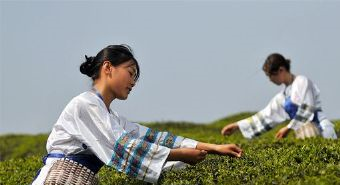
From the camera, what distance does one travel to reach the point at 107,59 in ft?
21.6

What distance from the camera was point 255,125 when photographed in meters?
14.2

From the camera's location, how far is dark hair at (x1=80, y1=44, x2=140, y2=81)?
6.59 meters

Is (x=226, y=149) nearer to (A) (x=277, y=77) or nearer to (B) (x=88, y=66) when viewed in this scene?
(B) (x=88, y=66)

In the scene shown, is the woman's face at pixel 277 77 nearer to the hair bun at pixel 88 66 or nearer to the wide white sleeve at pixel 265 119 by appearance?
the wide white sleeve at pixel 265 119

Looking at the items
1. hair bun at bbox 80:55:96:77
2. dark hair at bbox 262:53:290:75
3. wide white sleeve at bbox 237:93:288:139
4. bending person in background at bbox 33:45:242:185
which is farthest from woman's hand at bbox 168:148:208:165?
wide white sleeve at bbox 237:93:288:139

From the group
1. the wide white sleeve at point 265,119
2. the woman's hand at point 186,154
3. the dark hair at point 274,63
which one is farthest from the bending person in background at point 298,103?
the woman's hand at point 186,154

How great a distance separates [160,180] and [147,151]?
0.61 meters

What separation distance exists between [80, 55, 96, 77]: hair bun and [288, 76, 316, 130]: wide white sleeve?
693 cm

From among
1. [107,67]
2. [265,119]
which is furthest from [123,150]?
[265,119]

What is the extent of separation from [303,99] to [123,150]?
740 centimetres

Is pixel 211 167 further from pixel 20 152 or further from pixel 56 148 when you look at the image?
pixel 20 152

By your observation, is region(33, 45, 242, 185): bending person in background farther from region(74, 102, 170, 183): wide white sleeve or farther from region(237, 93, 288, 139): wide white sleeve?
region(237, 93, 288, 139): wide white sleeve

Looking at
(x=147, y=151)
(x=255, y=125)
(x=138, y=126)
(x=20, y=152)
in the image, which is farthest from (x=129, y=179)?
(x=20, y=152)

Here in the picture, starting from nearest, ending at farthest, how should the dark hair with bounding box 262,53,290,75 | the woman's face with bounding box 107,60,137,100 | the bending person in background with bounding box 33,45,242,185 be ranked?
A: 1. the bending person in background with bounding box 33,45,242,185
2. the woman's face with bounding box 107,60,137,100
3. the dark hair with bounding box 262,53,290,75
